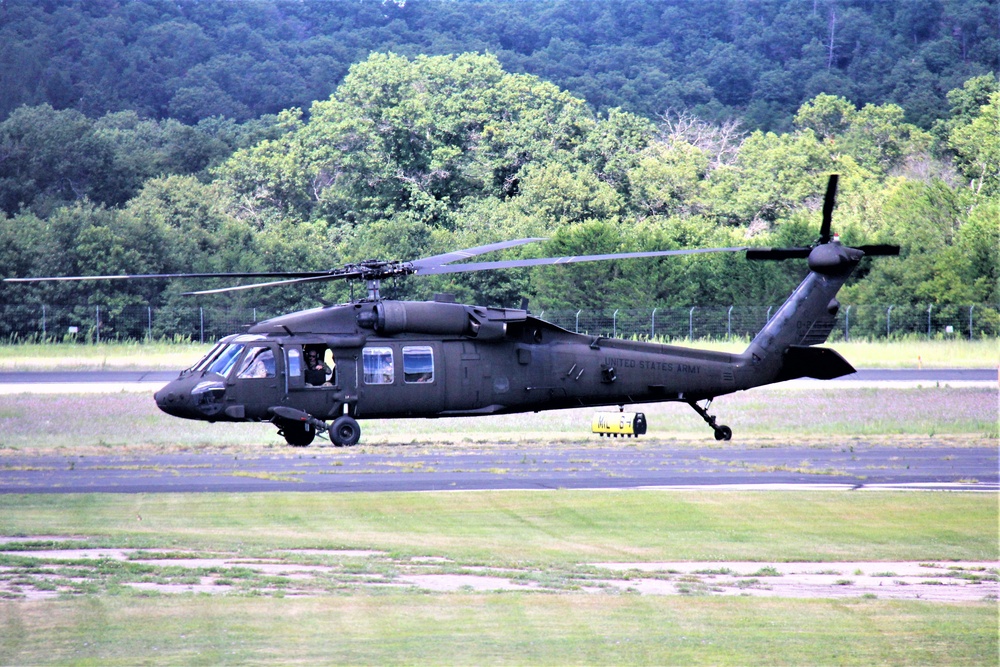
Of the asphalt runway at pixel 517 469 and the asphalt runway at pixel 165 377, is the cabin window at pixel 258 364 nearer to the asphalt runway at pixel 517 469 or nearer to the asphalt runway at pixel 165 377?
the asphalt runway at pixel 517 469

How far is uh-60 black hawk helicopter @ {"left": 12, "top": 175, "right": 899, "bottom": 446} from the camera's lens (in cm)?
2366

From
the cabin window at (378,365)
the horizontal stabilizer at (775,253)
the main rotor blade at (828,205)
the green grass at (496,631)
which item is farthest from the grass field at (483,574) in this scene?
the main rotor blade at (828,205)

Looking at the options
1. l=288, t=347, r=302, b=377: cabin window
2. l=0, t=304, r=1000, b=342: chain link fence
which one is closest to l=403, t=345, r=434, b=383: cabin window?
l=288, t=347, r=302, b=377: cabin window

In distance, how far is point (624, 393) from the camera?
25.8 meters

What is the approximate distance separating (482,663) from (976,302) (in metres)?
58.7

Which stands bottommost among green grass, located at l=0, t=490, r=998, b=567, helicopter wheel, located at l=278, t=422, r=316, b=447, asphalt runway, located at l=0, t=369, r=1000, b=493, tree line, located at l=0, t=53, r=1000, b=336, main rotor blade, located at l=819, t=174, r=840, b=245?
green grass, located at l=0, t=490, r=998, b=567

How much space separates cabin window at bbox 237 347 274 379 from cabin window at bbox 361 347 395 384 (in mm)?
1717

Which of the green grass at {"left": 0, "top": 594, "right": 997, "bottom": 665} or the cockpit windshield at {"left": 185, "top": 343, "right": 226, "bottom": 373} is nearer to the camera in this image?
the green grass at {"left": 0, "top": 594, "right": 997, "bottom": 665}

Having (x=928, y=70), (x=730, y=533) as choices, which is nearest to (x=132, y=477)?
(x=730, y=533)

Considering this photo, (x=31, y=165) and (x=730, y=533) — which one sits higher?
(x=31, y=165)

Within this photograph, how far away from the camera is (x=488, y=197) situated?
260 ft

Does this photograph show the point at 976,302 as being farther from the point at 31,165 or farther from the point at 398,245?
the point at 31,165

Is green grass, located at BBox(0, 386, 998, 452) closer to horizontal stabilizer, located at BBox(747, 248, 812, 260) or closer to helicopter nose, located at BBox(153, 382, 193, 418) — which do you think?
helicopter nose, located at BBox(153, 382, 193, 418)

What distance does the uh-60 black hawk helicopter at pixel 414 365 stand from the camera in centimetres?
2366
